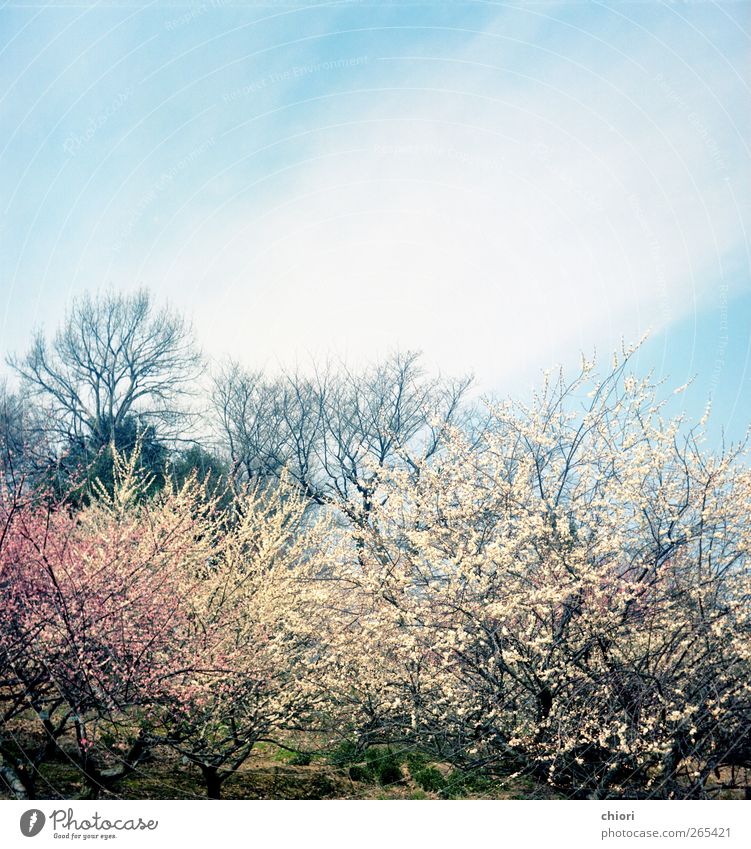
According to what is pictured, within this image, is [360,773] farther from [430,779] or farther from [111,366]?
[111,366]

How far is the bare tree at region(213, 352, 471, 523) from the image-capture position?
15.9 m

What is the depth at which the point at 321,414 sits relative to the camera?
17156 mm

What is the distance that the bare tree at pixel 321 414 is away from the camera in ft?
52.2

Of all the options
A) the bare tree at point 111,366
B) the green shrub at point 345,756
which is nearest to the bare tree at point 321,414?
the bare tree at point 111,366

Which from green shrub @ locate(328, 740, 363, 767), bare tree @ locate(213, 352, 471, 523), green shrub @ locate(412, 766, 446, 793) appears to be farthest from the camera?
bare tree @ locate(213, 352, 471, 523)

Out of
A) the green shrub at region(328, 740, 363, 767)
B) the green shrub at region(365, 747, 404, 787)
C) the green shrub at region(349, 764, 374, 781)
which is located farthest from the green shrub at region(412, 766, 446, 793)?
the green shrub at region(328, 740, 363, 767)

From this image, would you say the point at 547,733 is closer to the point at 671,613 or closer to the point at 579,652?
the point at 579,652

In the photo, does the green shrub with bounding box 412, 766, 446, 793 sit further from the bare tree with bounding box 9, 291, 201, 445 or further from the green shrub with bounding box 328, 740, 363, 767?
the bare tree with bounding box 9, 291, 201, 445

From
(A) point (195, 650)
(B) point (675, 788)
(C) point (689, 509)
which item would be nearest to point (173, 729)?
(A) point (195, 650)

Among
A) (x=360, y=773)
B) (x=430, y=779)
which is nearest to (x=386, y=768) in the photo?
(x=360, y=773)

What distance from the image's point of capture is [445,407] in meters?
16.0

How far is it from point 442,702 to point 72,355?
10.8 meters

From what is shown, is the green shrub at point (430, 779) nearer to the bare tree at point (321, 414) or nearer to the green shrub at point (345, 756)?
the green shrub at point (345, 756)

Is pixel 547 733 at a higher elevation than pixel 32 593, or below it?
below
